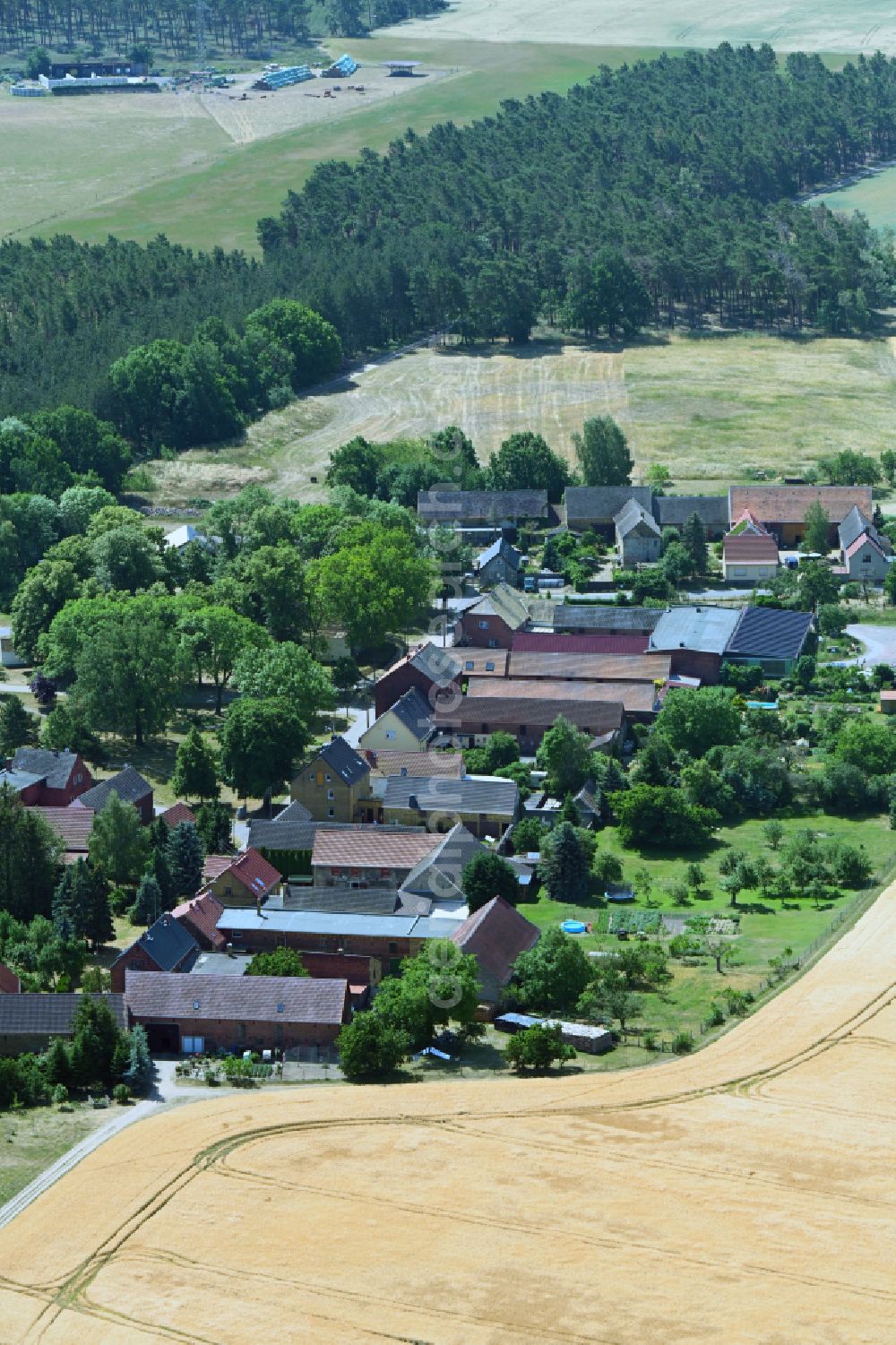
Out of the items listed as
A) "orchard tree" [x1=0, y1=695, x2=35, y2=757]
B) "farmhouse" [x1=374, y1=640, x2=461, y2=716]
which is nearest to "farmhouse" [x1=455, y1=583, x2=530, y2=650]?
"farmhouse" [x1=374, y1=640, x2=461, y2=716]

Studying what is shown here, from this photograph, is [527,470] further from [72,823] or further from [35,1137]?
[35,1137]

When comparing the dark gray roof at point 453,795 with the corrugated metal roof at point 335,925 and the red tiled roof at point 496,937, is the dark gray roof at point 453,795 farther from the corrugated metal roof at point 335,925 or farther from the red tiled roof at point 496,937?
the red tiled roof at point 496,937

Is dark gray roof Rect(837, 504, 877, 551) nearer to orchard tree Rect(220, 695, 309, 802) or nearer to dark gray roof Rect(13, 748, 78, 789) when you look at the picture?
orchard tree Rect(220, 695, 309, 802)

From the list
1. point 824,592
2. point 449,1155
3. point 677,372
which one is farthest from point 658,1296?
point 677,372

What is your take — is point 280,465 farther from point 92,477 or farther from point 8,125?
point 8,125

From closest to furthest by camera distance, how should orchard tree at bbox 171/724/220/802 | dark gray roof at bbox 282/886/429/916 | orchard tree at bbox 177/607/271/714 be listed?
dark gray roof at bbox 282/886/429/916 → orchard tree at bbox 171/724/220/802 → orchard tree at bbox 177/607/271/714

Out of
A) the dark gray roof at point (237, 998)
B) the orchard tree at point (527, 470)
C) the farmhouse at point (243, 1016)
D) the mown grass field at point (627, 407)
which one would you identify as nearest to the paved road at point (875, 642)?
the mown grass field at point (627, 407)
